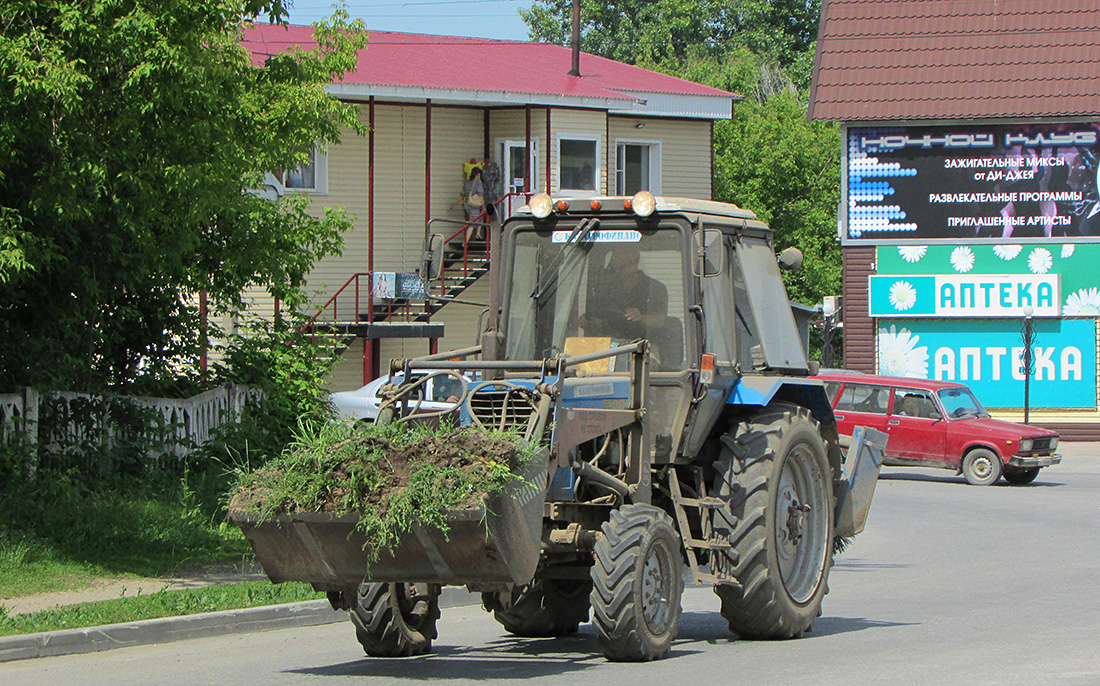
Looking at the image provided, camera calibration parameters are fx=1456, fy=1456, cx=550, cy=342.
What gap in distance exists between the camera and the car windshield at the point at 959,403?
2458 centimetres

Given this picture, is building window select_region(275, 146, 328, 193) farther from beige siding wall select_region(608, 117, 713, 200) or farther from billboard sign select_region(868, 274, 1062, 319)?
billboard sign select_region(868, 274, 1062, 319)

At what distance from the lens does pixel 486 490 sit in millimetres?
7406

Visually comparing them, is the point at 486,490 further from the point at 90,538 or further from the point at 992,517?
the point at 992,517

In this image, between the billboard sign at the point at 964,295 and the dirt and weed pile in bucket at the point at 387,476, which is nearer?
the dirt and weed pile in bucket at the point at 387,476

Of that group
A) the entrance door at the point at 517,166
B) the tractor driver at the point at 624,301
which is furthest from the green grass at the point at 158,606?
the entrance door at the point at 517,166

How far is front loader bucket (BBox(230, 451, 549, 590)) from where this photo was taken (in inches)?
295

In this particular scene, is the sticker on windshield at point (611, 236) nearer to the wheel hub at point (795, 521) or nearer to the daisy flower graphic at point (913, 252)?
the wheel hub at point (795, 521)

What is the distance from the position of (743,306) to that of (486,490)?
3.26m

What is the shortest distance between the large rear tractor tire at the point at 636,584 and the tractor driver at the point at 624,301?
1453mm

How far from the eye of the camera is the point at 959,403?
24859mm

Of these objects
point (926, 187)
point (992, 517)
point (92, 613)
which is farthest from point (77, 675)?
point (926, 187)

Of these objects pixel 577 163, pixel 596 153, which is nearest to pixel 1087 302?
pixel 596 153

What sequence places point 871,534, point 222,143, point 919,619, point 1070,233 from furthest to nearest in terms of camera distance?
point 1070,233 < point 871,534 < point 222,143 < point 919,619

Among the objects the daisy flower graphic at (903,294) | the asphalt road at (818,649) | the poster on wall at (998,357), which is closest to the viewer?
the asphalt road at (818,649)
